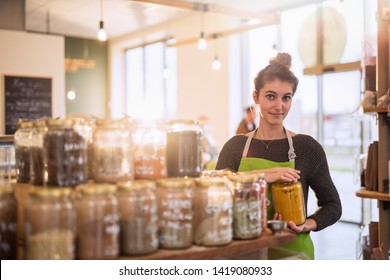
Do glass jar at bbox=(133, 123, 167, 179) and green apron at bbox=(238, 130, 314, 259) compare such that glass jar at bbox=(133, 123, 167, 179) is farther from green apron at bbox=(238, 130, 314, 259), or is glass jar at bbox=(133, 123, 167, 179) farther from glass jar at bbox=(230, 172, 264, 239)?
green apron at bbox=(238, 130, 314, 259)

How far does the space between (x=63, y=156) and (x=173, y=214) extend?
1.12 feet

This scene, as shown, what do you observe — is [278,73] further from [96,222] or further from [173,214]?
[96,222]

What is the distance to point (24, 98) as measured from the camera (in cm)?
683

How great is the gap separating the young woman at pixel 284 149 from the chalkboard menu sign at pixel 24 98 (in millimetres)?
5138

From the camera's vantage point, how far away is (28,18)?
8570 millimetres

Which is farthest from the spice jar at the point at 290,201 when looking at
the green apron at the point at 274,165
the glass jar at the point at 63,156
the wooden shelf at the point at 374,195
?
the wooden shelf at the point at 374,195

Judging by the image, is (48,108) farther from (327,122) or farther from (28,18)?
(327,122)

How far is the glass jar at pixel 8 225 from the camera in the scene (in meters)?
1.20

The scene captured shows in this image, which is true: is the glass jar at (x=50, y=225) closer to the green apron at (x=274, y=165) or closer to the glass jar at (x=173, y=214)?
the glass jar at (x=173, y=214)

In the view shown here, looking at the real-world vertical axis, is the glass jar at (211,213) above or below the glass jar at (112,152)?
below

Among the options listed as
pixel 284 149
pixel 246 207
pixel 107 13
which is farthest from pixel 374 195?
pixel 107 13

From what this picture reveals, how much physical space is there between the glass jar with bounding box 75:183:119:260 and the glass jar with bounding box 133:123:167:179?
271mm
